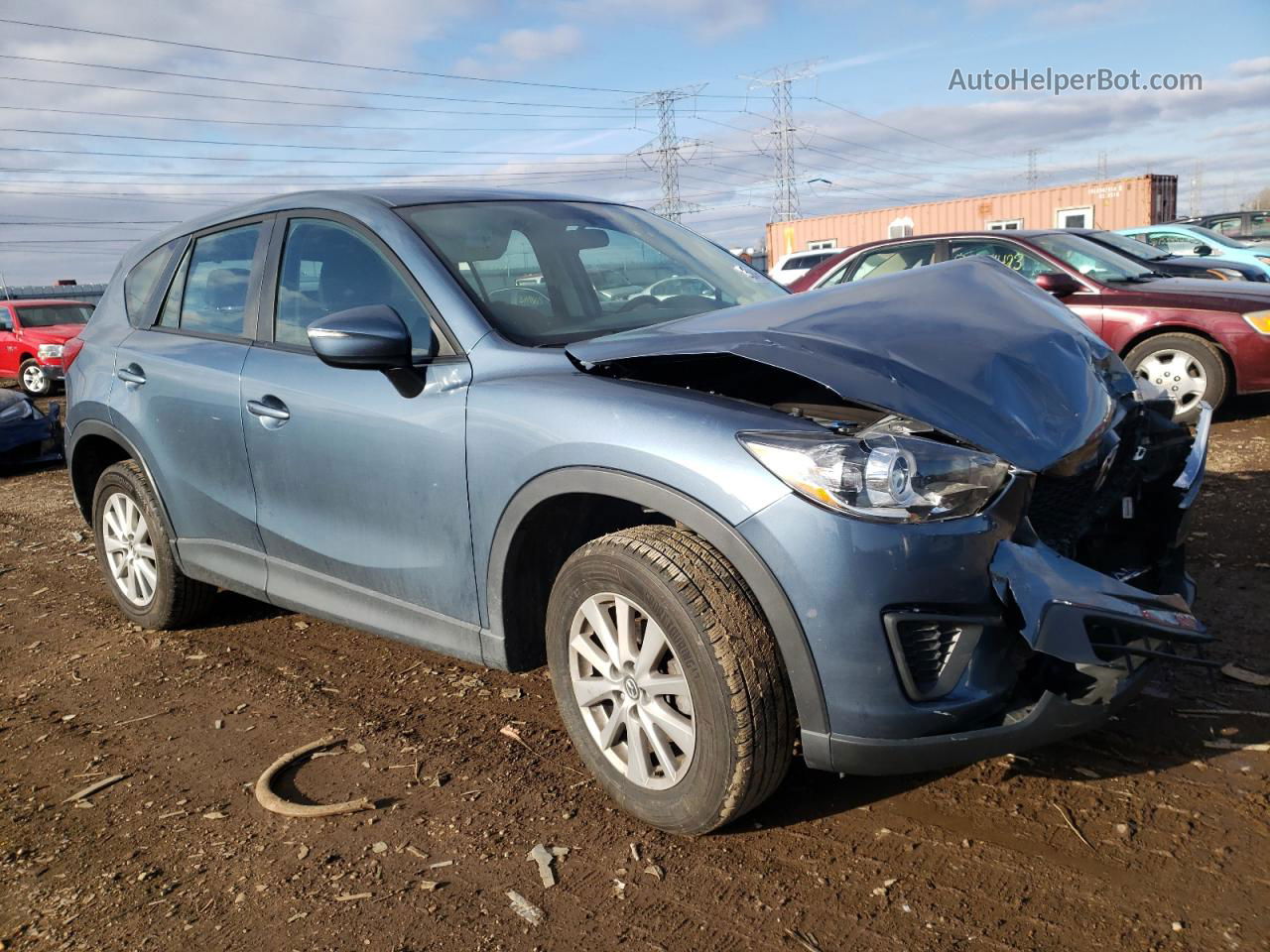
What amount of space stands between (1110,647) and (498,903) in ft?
5.06

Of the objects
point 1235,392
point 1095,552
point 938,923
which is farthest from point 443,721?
point 1235,392

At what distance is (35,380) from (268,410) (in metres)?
16.7

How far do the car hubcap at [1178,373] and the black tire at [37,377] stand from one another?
16843 millimetres

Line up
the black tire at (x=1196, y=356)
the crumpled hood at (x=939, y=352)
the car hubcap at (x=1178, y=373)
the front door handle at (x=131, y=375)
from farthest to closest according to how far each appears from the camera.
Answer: the car hubcap at (x=1178, y=373), the black tire at (x=1196, y=356), the front door handle at (x=131, y=375), the crumpled hood at (x=939, y=352)

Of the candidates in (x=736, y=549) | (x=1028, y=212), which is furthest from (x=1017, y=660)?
(x=1028, y=212)

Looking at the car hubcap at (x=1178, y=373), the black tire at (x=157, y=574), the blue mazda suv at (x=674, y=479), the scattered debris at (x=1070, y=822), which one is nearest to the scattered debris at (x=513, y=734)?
the blue mazda suv at (x=674, y=479)

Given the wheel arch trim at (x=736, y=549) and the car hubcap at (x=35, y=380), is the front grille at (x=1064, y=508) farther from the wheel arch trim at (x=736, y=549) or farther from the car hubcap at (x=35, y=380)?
the car hubcap at (x=35, y=380)

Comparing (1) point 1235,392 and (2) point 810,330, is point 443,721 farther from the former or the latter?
(1) point 1235,392

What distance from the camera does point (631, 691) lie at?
8.73 ft

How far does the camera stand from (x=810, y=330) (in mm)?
2740

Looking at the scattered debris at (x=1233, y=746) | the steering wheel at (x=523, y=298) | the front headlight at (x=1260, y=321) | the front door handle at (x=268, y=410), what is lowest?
the scattered debris at (x=1233, y=746)

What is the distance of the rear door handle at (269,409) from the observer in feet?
11.6

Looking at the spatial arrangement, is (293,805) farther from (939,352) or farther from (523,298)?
(939,352)

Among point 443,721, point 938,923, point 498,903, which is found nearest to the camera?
point 938,923
